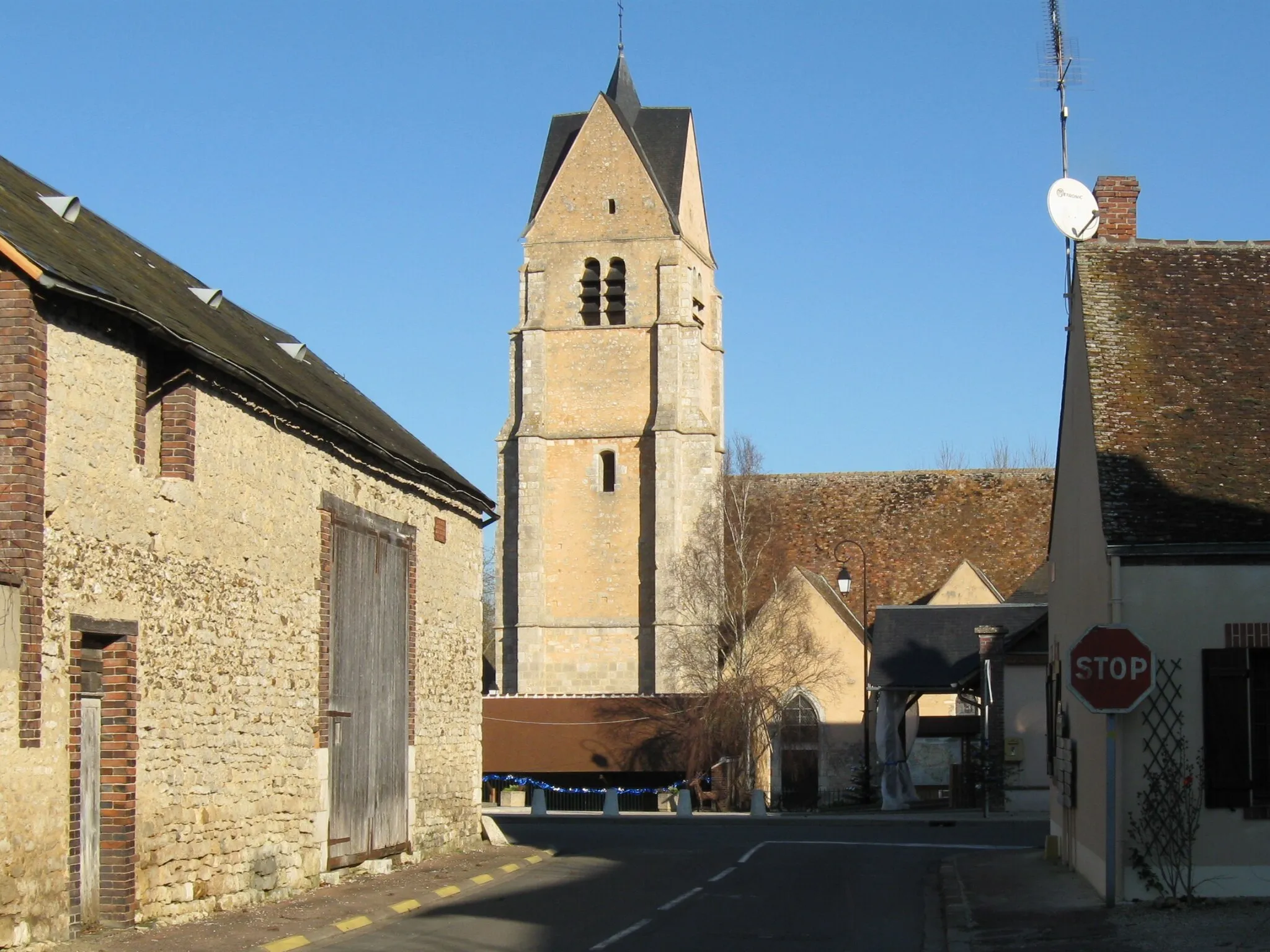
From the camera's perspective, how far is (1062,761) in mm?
17844

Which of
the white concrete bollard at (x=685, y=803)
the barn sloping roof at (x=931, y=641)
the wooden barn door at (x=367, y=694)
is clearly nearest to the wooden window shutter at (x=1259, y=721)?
the wooden barn door at (x=367, y=694)

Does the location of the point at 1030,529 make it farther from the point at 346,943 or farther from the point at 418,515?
the point at 346,943

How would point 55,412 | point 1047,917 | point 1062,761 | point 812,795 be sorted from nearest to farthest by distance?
point 55,412, point 1047,917, point 1062,761, point 812,795

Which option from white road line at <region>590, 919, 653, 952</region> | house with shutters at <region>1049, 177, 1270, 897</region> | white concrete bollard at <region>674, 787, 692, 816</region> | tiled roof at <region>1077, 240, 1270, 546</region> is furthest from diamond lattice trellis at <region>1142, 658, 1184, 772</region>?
white concrete bollard at <region>674, 787, 692, 816</region>

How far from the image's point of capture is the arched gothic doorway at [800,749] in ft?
157

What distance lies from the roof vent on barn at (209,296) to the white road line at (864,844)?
11.1 meters

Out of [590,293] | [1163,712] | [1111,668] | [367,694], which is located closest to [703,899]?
[367,694]

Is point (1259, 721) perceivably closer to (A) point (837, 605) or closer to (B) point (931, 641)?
(B) point (931, 641)

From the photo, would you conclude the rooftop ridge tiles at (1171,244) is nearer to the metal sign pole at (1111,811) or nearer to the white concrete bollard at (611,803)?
the metal sign pole at (1111,811)

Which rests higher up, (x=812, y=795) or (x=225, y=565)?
(x=225, y=565)

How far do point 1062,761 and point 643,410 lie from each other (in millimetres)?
38999

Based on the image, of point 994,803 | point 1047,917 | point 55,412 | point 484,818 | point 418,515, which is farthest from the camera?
point 994,803

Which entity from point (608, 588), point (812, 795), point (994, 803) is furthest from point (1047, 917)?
point (608, 588)

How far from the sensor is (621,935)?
13.3 meters
